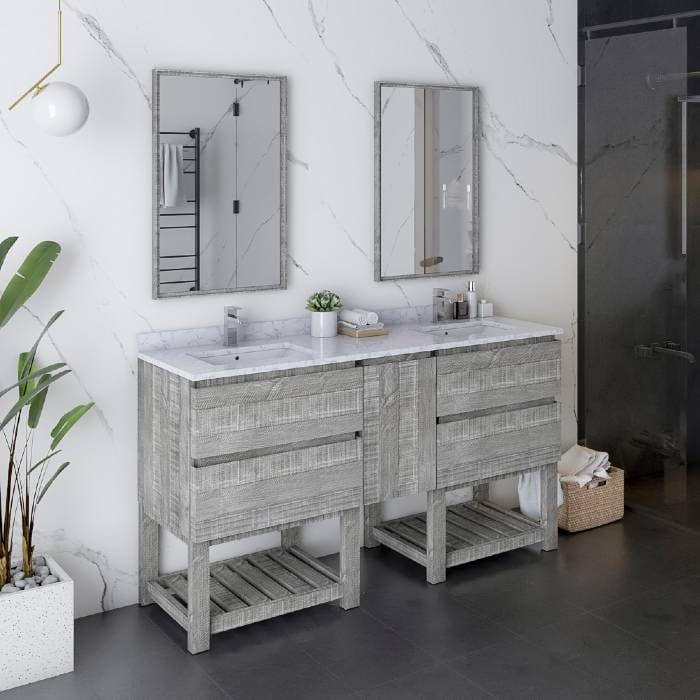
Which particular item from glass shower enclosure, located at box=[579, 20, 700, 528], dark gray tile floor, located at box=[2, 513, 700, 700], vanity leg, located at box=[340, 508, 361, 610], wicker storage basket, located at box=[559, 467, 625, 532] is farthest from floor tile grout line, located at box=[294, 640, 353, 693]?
glass shower enclosure, located at box=[579, 20, 700, 528]

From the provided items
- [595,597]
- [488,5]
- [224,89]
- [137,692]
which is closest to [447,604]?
[595,597]

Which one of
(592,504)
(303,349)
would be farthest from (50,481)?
(592,504)

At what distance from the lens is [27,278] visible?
2928mm

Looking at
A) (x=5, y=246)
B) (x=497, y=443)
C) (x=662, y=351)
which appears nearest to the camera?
(x=5, y=246)

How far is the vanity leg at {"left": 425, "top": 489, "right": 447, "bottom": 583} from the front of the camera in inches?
143

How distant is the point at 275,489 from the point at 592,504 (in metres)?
1.59

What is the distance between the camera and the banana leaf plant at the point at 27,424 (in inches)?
114

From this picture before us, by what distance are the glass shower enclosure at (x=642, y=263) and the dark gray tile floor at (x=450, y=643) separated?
0.60 metres

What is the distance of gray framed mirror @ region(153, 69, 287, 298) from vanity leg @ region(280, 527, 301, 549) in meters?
0.93

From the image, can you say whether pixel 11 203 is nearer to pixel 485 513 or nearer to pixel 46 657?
pixel 46 657

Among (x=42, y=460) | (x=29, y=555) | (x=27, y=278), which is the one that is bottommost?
(x=29, y=555)

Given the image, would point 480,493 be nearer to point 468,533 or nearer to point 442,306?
point 468,533

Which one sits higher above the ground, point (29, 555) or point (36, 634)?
point (29, 555)

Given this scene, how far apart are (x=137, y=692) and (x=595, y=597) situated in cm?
161
